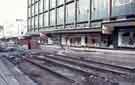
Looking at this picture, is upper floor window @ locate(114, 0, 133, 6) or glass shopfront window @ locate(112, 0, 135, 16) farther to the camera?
upper floor window @ locate(114, 0, 133, 6)

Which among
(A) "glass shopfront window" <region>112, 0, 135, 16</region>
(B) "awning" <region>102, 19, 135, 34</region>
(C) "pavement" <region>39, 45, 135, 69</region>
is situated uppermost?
(A) "glass shopfront window" <region>112, 0, 135, 16</region>

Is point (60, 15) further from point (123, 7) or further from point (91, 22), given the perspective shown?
point (123, 7)

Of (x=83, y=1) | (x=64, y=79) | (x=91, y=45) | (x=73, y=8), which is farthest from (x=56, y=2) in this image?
(x=64, y=79)

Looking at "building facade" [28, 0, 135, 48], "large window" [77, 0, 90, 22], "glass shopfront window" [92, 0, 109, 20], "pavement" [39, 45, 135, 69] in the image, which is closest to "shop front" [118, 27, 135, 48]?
"building facade" [28, 0, 135, 48]

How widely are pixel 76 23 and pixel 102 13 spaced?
28.6 feet

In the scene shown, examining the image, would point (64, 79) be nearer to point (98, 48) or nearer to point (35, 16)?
point (98, 48)

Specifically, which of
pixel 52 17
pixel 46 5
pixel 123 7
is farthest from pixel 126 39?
pixel 46 5

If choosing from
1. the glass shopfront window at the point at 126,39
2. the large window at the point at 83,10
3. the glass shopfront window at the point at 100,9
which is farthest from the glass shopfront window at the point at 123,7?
the large window at the point at 83,10

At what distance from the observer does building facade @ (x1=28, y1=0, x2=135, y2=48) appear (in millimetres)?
29047

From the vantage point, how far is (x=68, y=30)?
42188 mm

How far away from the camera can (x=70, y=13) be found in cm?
4550

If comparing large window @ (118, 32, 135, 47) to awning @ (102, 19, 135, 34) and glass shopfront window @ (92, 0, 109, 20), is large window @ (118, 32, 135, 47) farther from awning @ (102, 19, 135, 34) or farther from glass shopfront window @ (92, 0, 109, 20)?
glass shopfront window @ (92, 0, 109, 20)

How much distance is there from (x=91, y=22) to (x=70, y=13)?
9066mm

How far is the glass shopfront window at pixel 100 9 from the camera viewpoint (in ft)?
110
